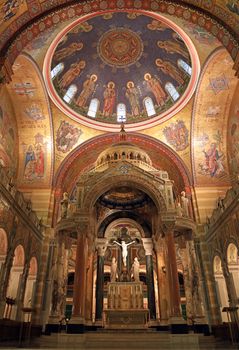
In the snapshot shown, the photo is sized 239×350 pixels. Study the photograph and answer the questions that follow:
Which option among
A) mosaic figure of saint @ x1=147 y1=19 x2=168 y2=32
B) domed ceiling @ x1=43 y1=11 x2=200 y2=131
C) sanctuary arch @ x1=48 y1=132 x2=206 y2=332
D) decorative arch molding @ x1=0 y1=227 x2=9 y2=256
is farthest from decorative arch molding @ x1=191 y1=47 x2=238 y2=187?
decorative arch molding @ x1=0 y1=227 x2=9 y2=256

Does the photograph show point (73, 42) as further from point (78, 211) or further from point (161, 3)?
point (78, 211)

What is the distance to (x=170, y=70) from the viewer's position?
789 inches

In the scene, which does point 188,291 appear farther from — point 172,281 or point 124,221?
point 124,221

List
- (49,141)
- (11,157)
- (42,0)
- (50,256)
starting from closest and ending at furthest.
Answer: (42,0), (50,256), (11,157), (49,141)

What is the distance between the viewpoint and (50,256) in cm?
1695

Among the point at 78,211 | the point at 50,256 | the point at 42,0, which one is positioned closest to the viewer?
the point at 42,0

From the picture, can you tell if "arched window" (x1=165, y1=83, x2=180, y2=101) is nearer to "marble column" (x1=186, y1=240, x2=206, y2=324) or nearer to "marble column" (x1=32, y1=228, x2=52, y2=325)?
"marble column" (x1=186, y1=240, x2=206, y2=324)

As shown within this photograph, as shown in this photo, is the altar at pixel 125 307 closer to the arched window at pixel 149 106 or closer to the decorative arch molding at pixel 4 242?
the decorative arch molding at pixel 4 242

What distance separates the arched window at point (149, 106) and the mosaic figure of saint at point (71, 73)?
574 cm

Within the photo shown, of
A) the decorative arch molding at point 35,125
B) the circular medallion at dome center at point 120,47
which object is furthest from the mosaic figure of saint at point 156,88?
the decorative arch molding at point 35,125

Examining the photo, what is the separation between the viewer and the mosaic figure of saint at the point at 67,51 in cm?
1820

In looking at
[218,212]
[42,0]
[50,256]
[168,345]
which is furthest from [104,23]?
[168,345]

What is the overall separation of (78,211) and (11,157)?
24.3 feet

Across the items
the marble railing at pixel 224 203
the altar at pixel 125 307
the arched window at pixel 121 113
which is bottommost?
the altar at pixel 125 307
